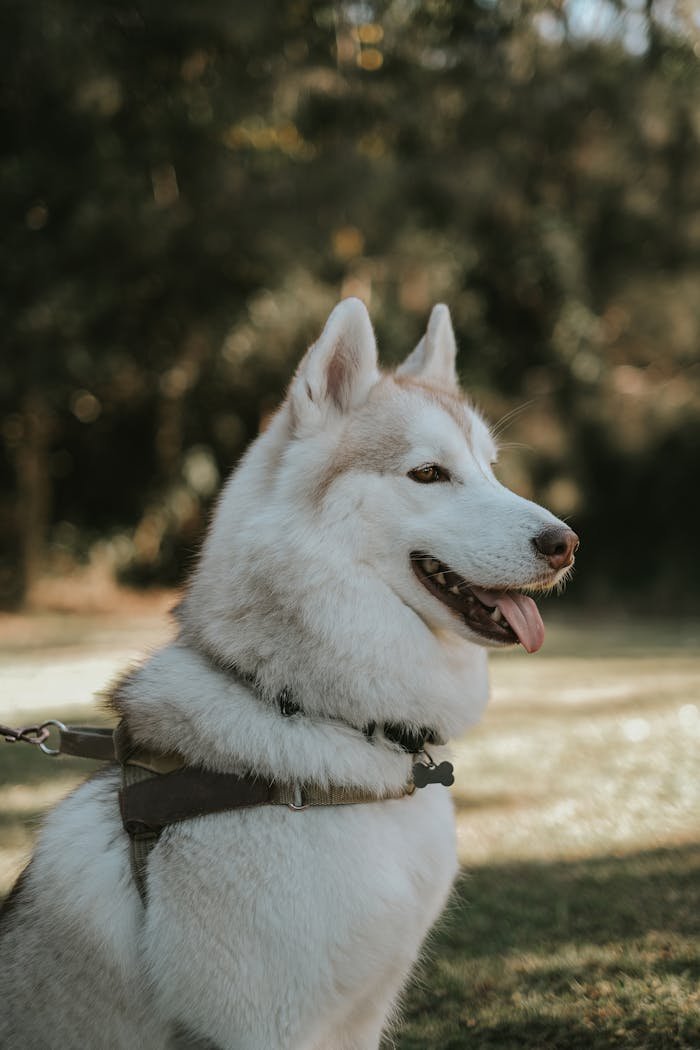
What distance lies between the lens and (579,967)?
11.2 ft

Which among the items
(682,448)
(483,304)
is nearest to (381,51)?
(483,304)

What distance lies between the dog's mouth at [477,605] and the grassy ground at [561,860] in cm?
62

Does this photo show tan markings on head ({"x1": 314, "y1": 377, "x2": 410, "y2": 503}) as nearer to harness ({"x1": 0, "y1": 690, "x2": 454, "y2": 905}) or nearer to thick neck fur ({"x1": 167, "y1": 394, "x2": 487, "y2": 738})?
thick neck fur ({"x1": 167, "y1": 394, "x2": 487, "y2": 738})

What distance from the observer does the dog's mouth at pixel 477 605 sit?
239 centimetres

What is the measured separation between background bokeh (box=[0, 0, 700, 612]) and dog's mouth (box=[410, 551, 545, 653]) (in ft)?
44.8

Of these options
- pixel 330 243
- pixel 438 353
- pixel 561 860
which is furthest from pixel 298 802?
pixel 330 243

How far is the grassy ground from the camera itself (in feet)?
9.99

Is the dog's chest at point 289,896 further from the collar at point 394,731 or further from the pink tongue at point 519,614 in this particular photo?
the pink tongue at point 519,614

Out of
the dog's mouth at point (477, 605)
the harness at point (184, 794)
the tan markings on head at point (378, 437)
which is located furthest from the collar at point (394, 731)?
the tan markings on head at point (378, 437)

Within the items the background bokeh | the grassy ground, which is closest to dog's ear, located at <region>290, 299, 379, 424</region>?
the grassy ground

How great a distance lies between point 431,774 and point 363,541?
549 millimetres

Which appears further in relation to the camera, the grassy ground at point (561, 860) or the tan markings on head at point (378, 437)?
the grassy ground at point (561, 860)

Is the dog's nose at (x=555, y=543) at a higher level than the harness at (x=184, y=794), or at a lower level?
higher

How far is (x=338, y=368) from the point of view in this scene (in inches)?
99.4
